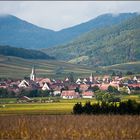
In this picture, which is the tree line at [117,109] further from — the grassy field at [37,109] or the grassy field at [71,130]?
the grassy field at [71,130]

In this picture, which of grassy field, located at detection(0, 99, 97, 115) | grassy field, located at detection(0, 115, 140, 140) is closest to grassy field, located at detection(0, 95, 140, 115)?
grassy field, located at detection(0, 99, 97, 115)

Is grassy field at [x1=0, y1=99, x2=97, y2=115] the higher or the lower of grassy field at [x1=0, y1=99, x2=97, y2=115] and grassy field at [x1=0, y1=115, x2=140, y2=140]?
the higher

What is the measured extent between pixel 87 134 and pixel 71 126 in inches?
146

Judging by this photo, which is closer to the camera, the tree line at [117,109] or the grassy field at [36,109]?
the tree line at [117,109]

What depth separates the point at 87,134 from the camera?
39.4 m

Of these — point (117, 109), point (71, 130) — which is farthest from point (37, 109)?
point (71, 130)

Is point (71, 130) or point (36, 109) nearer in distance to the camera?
point (71, 130)

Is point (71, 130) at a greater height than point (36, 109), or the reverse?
point (36, 109)

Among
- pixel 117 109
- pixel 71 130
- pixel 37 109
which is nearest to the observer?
pixel 71 130

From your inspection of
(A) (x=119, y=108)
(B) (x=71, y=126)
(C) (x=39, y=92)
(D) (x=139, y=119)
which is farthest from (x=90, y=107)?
(C) (x=39, y=92)

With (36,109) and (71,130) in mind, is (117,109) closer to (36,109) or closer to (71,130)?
(36,109)

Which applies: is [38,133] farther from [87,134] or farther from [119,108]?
[119,108]

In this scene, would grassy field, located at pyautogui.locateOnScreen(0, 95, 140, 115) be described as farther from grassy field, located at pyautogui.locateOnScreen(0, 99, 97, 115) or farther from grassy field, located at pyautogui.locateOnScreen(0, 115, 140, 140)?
grassy field, located at pyautogui.locateOnScreen(0, 115, 140, 140)

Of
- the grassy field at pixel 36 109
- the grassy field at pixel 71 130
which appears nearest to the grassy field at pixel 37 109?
the grassy field at pixel 36 109
